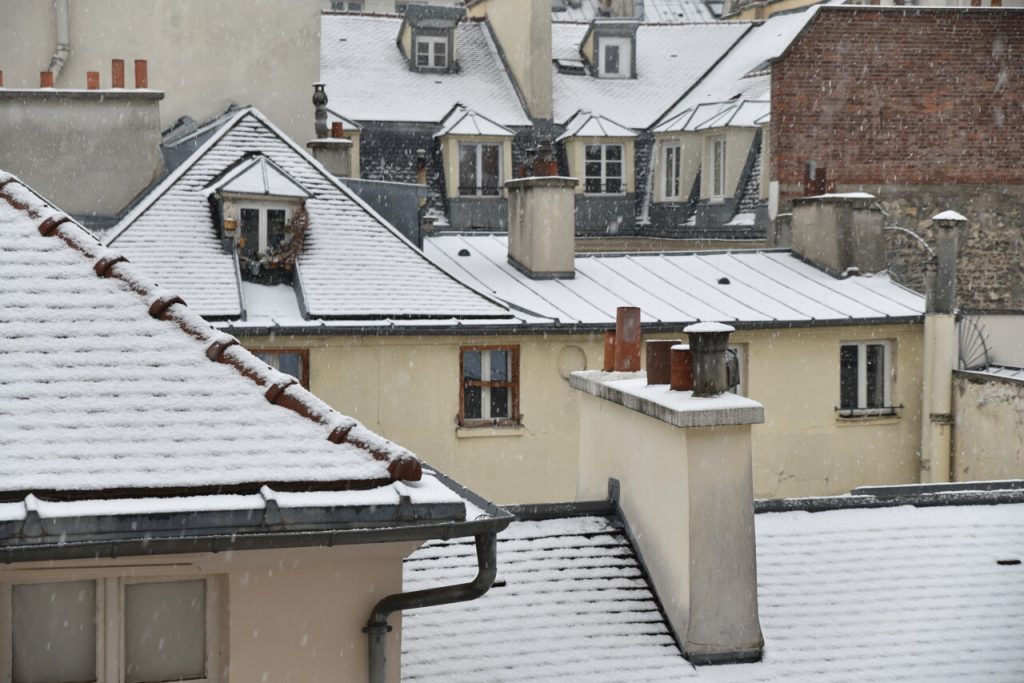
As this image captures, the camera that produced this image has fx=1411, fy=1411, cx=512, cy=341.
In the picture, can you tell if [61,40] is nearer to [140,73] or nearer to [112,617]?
[140,73]

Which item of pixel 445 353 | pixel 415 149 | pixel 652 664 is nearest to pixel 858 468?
pixel 445 353

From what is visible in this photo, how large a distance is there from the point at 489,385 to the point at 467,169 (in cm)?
1202

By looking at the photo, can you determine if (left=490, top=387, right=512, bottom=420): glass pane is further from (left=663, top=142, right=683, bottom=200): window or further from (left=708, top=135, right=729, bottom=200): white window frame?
(left=663, top=142, right=683, bottom=200): window

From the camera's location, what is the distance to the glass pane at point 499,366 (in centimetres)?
1641

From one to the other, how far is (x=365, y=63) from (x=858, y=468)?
15762 millimetres

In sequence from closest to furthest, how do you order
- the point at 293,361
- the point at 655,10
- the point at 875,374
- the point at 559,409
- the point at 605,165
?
the point at 293,361 → the point at 559,409 → the point at 875,374 → the point at 605,165 → the point at 655,10

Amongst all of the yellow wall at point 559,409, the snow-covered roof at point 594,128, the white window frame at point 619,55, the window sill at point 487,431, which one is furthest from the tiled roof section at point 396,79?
the window sill at point 487,431

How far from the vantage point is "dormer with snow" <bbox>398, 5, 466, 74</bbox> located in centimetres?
2958

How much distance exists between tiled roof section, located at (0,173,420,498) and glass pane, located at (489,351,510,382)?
10.3 metres

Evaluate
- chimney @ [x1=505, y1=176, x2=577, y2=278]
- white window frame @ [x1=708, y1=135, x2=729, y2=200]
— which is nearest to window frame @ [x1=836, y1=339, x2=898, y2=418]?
chimney @ [x1=505, y1=176, x2=577, y2=278]

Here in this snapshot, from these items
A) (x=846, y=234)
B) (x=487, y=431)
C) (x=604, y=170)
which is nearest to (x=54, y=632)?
(x=487, y=431)

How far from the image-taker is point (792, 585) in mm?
8016

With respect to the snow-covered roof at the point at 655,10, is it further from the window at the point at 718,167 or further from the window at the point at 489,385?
the window at the point at 489,385

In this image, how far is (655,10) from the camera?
43.7m
